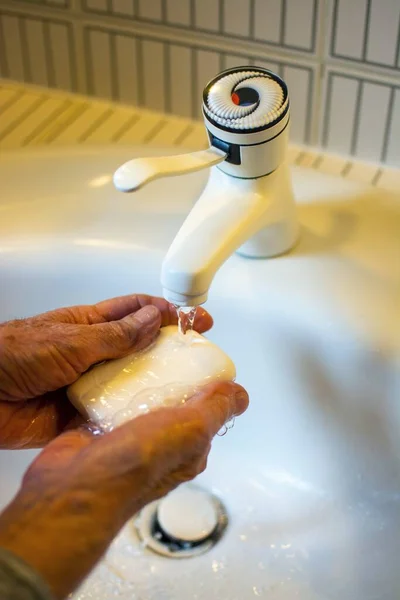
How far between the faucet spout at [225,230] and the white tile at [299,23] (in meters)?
0.18

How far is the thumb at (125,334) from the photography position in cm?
53

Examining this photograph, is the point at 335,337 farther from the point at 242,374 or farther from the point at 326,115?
the point at 326,115

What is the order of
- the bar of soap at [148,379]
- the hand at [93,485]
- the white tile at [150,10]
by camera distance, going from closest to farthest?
the hand at [93,485], the bar of soap at [148,379], the white tile at [150,10]

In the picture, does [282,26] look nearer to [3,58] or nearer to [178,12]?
[178,12]

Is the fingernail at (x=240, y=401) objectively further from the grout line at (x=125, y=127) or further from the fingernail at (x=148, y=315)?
the grout line at (x=125, y=127)

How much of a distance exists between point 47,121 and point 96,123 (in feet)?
0.16

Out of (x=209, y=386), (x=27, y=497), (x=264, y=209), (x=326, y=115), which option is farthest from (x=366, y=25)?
(x=27, y=497)

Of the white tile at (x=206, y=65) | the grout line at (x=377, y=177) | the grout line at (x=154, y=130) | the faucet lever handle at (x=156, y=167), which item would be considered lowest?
the grout line at (x=377, y=177)

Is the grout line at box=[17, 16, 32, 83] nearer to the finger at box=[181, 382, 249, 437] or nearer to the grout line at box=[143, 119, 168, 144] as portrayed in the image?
the grout line at box=[143, 119, 168, 144]

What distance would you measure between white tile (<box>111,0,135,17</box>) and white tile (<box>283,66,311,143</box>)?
0.15 m

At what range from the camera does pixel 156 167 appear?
0.47 m

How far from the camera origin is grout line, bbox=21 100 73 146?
0.76 m

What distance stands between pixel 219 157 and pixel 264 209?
0.05 metres

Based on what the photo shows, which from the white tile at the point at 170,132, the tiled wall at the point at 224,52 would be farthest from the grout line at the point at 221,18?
the white tile at the point at 170,132
